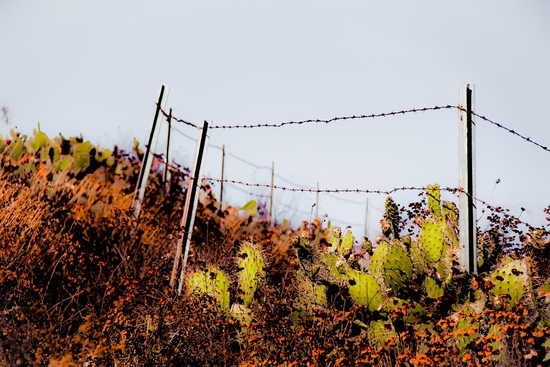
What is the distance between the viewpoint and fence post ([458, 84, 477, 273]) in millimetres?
4008

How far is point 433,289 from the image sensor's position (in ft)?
13.7

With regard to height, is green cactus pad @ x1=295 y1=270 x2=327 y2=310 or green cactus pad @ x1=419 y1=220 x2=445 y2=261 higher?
green cactus pad @ x1=419 y1=220 x2=445 y2=261

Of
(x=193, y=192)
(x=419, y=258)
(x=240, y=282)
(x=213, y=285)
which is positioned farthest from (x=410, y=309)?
(x=193, y=192)

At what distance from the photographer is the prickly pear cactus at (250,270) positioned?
183 inches

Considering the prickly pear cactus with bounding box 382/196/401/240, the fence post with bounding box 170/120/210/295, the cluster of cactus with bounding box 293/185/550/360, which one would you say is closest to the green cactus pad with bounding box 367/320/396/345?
the cluster of cactus with bounding box 293/185/550/360

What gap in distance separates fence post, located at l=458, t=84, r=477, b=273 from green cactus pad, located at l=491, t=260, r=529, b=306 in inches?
8.4

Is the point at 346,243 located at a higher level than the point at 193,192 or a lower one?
lower

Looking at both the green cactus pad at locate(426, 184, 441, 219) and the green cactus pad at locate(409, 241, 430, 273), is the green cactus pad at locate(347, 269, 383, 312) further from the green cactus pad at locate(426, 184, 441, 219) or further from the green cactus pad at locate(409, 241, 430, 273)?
the green cactus pad at locate(426, 184, 441, 219)

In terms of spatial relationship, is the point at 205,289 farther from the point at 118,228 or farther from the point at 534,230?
the point at 534,230

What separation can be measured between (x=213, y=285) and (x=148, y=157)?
2.08m

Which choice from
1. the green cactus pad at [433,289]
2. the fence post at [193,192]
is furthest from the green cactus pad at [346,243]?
the fence post at [193,192]

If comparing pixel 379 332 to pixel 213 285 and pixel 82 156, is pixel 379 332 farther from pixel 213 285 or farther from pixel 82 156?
pixel 82 156

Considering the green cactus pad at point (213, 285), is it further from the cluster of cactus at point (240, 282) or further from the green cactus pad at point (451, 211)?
the green cactus pad at point (451, 211)

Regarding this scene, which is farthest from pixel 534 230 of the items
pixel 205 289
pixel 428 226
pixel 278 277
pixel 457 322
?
pixel 278 277
